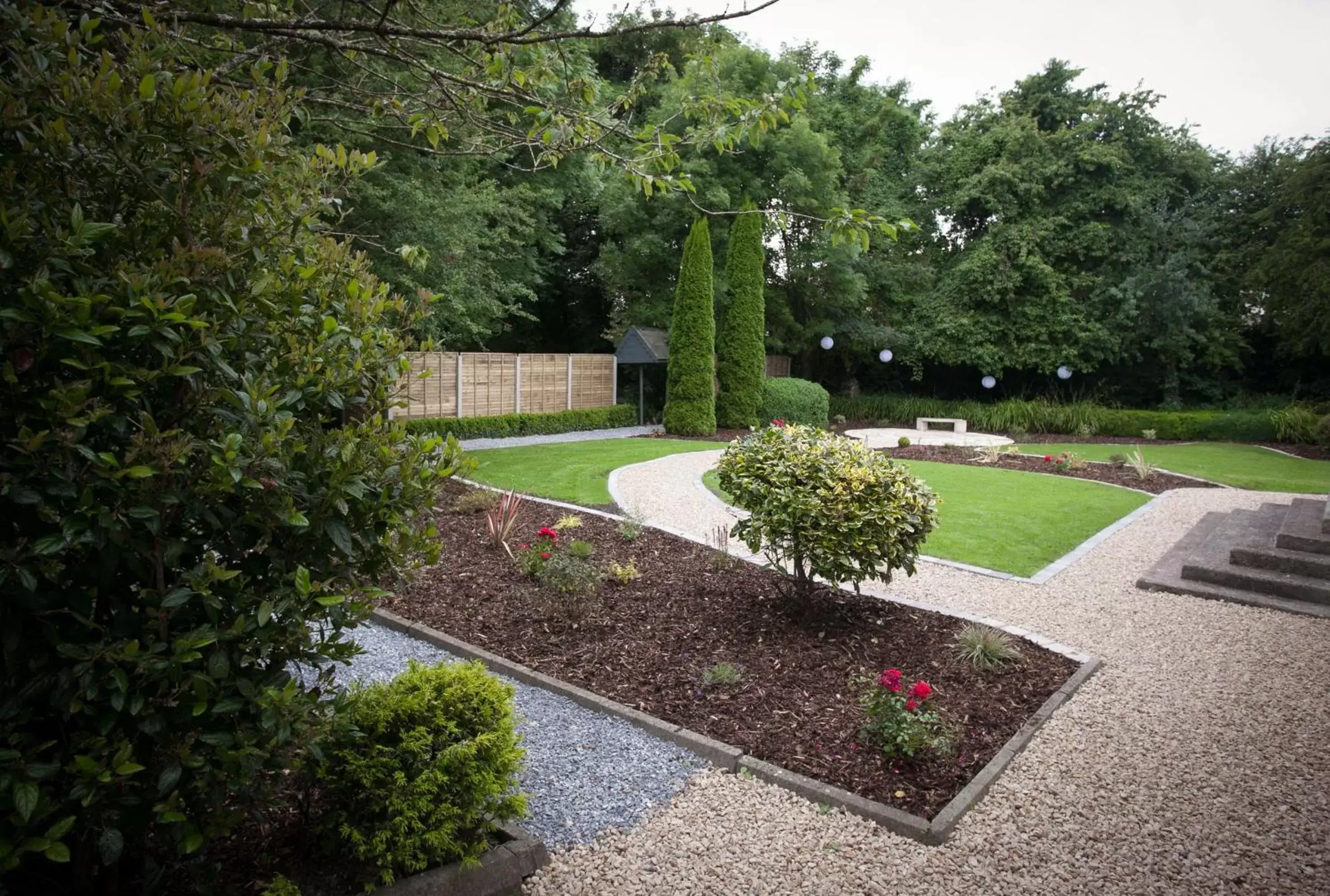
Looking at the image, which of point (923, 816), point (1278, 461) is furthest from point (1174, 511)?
point (923, 816)

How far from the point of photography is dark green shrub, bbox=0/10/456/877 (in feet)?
5.36

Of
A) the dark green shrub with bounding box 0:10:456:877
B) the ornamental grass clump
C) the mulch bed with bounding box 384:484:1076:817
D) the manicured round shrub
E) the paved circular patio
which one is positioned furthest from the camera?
the paved circular patio

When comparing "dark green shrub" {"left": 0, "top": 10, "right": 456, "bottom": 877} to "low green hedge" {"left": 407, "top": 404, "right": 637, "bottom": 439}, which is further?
"low green hedge" {"left": 407, "top": 404, "right": 637, "bottom": 439}

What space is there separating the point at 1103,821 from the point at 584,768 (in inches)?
93.5

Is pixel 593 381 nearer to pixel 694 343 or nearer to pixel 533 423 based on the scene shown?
pixel 533 423

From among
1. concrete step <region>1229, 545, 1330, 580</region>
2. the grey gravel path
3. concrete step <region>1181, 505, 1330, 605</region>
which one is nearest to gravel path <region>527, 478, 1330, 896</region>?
concrete step <region>1181, 505, 1330, 605</region>

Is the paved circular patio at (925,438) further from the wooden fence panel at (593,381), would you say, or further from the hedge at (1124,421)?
the wooden fence panel at (593,381)

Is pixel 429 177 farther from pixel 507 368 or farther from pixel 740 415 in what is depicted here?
pixel 740 415

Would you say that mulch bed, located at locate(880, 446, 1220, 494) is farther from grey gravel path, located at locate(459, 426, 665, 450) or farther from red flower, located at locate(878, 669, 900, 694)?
red flower, located at locate(878, 669, 900, 694)

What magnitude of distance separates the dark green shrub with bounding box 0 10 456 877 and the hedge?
2098 cm

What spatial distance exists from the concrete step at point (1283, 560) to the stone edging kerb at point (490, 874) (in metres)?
7.33

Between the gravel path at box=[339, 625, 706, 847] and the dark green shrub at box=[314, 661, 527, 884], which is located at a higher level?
the dark green shrub at box=[314, 661, 527, 884]

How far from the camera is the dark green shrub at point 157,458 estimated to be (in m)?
1.63

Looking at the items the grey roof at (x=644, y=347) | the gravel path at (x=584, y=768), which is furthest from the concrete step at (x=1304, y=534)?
the grey roof at (x=644, y=347)
